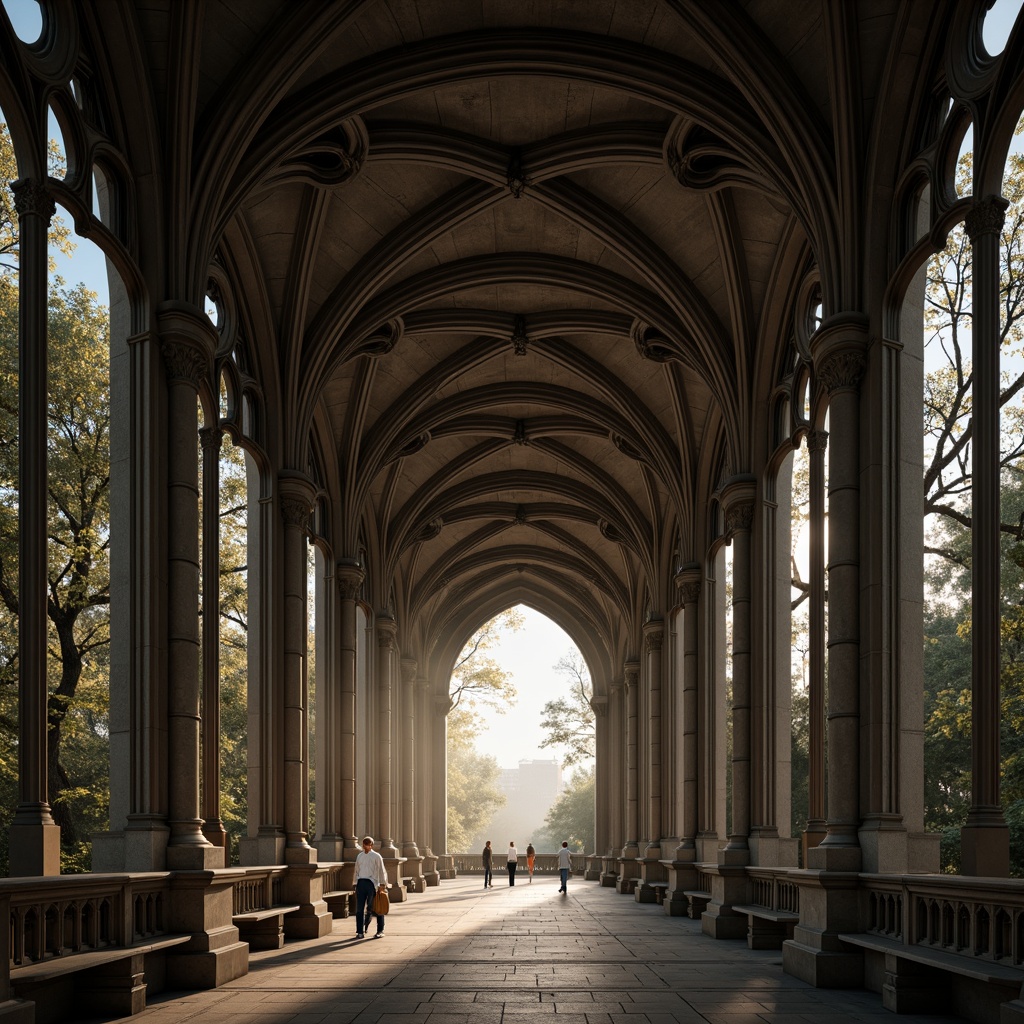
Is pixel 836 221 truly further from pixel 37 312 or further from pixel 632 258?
pixel 37 312

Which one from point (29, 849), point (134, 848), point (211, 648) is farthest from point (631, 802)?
point (29, 849)

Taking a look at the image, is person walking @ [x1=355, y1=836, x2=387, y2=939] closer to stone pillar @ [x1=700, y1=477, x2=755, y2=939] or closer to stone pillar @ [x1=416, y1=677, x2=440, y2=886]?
stone pillar @ [x1=700, y1=477, x2=755, y2=939]

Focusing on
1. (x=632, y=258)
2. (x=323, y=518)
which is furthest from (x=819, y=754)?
(x=323, y=518)

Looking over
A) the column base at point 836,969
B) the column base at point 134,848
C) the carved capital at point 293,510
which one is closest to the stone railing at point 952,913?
the column base at point 836,969

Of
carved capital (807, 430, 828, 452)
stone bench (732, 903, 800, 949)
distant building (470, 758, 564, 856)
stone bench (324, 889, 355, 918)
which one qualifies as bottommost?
distant building (470, 758, 564, 856)

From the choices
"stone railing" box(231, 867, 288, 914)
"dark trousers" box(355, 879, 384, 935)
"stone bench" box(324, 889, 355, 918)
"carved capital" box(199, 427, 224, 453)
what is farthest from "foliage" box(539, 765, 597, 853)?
"carved capital" box(199, 427, 224, 453)

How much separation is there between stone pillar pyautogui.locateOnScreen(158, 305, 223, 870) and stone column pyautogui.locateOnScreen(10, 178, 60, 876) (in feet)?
7.69

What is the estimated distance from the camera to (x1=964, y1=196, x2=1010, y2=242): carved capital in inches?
374

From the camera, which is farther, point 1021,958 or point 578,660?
point 578,660

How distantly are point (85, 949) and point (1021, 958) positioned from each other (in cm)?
643

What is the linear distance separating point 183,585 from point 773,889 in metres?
8.12

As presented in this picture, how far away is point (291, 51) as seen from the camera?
12.4 meters

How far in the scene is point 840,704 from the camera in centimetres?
1162

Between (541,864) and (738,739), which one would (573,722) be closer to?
(541,864)
